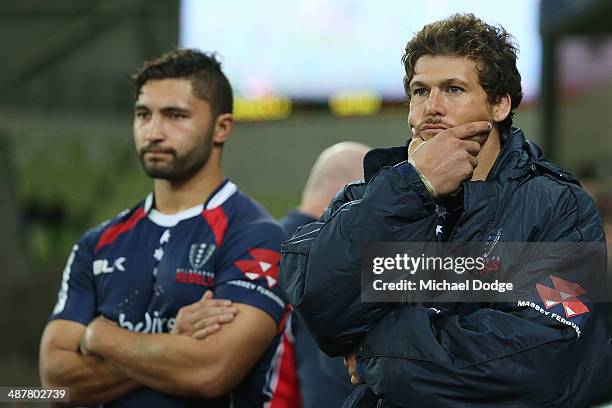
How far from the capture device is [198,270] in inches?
109

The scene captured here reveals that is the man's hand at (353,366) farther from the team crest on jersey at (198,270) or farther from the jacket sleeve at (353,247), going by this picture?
the team crest on jersey at (198,270)

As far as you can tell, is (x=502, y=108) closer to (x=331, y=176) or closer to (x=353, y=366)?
(x=353, y=366)

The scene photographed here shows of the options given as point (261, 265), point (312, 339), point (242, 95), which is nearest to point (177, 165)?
point (261, 265)

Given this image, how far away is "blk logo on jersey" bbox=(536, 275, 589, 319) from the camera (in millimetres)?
1957

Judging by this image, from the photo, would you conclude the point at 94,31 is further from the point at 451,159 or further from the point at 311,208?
the point at 451,159

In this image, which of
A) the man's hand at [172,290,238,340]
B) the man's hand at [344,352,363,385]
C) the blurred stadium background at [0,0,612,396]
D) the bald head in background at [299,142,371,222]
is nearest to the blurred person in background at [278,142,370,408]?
the bald head in background at [299,142,371,222]

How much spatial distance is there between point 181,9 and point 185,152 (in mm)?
5971

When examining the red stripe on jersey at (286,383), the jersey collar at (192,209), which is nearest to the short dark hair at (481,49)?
the jersey collar at (192,209)

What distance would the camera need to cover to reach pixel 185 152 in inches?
115

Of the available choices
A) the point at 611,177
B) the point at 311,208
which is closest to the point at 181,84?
the point at 311,208

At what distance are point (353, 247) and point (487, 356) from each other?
35cm

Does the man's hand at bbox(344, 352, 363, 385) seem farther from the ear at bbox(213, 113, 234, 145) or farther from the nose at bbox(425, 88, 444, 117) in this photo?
the ear at bbox(213, 113, 234, 145)

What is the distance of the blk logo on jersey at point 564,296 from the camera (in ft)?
6.42

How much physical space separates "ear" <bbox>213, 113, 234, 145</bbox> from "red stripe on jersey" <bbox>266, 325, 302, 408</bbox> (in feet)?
2.11
